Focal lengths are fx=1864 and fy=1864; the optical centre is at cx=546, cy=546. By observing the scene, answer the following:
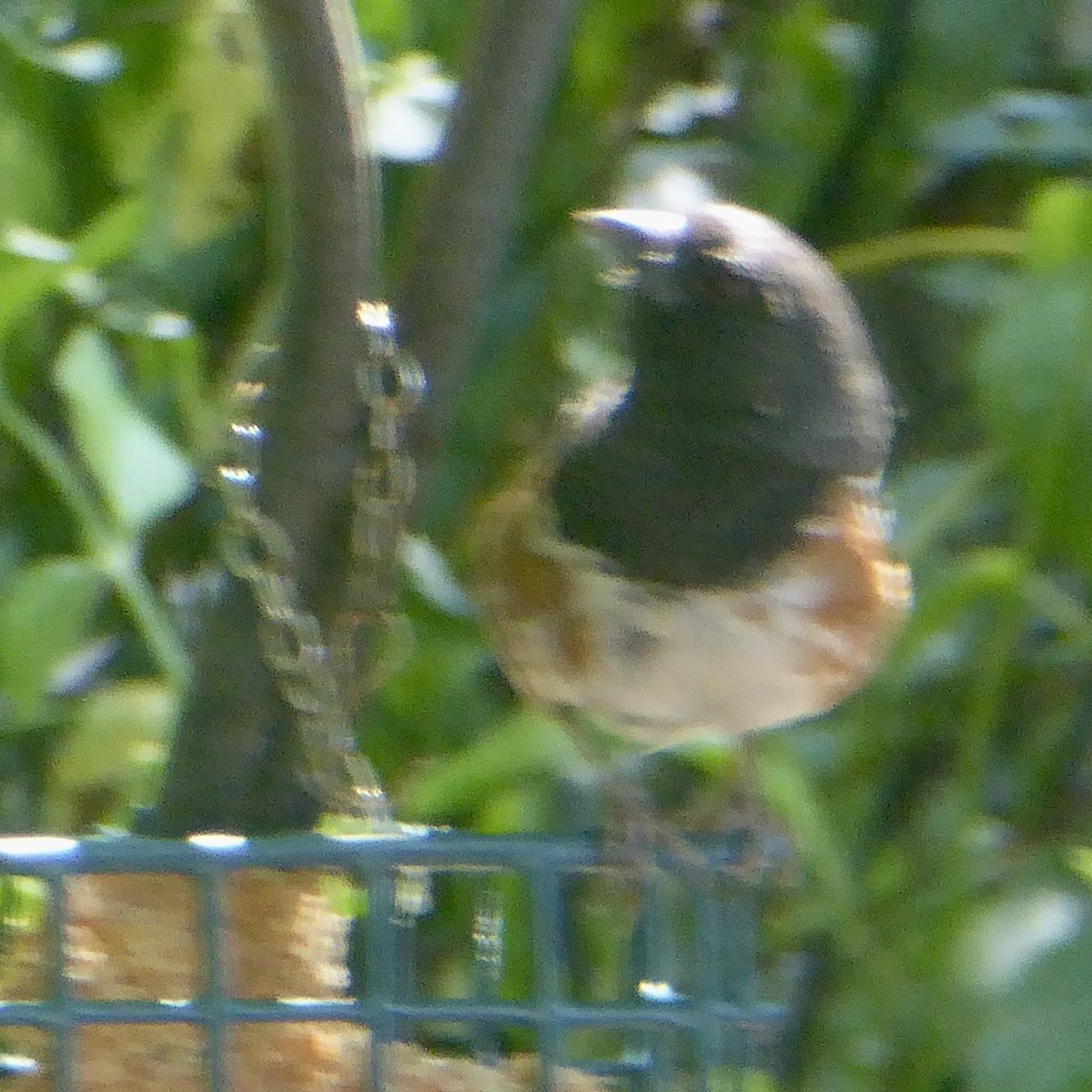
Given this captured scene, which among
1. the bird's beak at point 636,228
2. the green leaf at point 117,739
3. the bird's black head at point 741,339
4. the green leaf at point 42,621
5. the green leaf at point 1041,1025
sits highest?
the bird's beak at point 636,228

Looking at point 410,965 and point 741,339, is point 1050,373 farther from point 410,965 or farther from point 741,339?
point 410,965

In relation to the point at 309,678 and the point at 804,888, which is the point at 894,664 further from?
the point at 309,678

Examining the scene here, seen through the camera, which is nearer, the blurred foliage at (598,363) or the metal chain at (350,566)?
the metal chain at (350,566)

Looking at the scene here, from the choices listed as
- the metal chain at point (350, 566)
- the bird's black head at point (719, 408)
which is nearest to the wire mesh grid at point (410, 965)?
the metal chain at point (350, 566)

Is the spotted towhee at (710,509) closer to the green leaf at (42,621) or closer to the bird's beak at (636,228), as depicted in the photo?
the bird's beak at (636,228)

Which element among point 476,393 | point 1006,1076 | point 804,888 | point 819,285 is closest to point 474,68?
point 819,285

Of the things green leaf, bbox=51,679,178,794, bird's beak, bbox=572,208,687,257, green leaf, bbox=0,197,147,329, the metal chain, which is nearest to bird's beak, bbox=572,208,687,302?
bird's beak, bbox=572,208,687,257

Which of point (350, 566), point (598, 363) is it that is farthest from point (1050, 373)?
point (350, 566)
